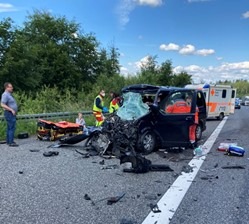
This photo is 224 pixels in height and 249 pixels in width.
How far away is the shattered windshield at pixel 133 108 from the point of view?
940 centimetres

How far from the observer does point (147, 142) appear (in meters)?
9.60

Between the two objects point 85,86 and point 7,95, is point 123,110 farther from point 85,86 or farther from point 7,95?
point 85,86

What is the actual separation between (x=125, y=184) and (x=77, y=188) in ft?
2.93

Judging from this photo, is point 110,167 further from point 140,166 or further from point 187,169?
point 187,169

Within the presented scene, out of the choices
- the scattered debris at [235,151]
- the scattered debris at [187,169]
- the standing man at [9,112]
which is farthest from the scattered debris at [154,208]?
the standing man at [9,112]

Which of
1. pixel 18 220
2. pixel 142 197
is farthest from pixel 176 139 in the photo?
pixel 18 220

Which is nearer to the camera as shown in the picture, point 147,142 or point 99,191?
point 99,191

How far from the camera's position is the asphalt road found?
15.3 feet

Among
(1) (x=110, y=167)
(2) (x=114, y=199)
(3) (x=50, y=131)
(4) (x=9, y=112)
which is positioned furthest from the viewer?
(3) (x=50, y=131)

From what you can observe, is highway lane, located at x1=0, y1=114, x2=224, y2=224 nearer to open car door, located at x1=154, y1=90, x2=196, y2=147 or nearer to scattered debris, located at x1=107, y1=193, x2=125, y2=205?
scattered debris, located at x1=107, y1=193, x2=125, y2=205

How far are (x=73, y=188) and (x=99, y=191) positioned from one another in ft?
1.55

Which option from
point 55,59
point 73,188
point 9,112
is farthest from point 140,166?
point 55,59

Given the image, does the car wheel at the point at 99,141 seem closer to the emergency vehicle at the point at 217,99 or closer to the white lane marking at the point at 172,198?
the white lane marking at the point at 172,198

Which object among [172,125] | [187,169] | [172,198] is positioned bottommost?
[187,169]
